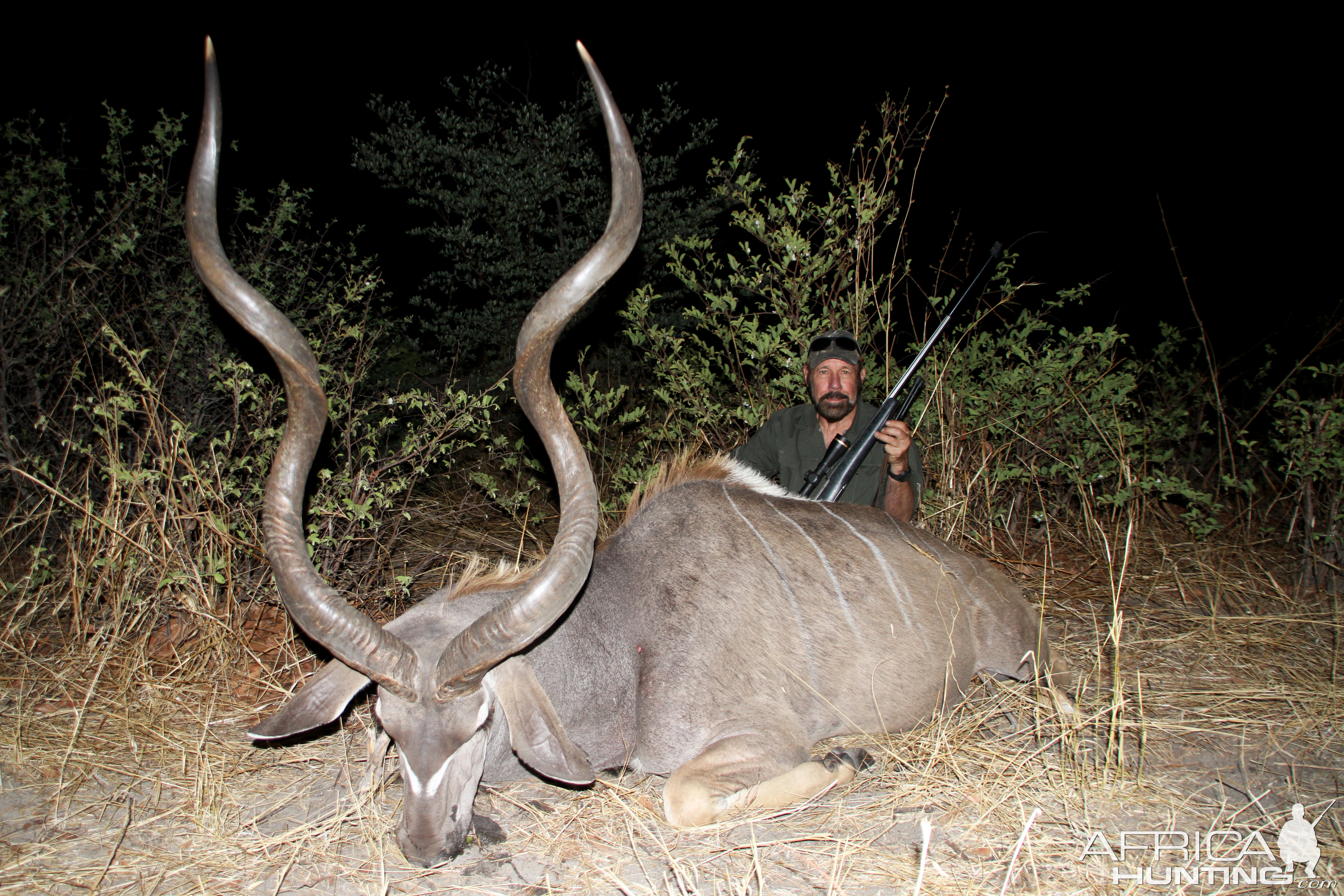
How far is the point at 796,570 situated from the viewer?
8.74 ft

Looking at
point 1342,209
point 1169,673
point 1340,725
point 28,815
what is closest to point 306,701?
point 28,815

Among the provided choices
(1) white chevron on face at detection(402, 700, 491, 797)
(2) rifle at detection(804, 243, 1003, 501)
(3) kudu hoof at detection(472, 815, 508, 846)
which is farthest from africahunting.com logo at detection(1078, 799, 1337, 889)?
(2) rifle at detection(804, 243, 1003, 501)

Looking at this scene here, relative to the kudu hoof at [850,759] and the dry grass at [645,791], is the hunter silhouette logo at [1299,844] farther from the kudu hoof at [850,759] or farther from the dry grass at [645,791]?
the kudu hoof at [850,759]

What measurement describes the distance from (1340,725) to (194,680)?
386cm

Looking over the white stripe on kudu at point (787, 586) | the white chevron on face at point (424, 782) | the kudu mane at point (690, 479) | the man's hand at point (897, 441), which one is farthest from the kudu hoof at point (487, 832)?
the man's hand at point (897, 441)

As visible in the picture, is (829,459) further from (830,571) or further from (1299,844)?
(1299,844)

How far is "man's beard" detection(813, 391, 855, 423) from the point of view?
370 cm

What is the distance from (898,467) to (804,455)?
0.51 meters

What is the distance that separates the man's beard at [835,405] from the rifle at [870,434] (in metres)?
0.12

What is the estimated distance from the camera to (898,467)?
354cm

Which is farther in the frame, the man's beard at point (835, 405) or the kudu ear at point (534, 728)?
the man's beard at point (835, 405)

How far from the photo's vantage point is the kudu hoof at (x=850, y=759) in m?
2.50

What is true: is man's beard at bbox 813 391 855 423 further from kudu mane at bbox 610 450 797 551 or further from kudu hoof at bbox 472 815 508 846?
kudu hoof at bbox 472 815 508 846

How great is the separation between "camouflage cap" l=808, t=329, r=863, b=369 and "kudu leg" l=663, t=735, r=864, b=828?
75.8 inches
